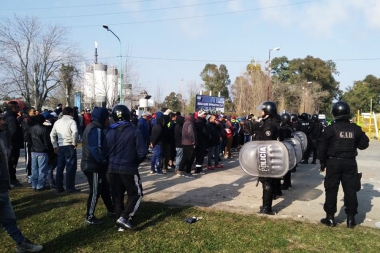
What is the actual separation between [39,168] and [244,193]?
16.2 ft

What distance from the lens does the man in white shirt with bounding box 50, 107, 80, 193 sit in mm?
7996

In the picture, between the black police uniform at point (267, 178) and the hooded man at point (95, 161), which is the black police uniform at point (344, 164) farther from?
the hooded man at point (95, 161)

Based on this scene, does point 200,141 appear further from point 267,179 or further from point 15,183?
point 15,183

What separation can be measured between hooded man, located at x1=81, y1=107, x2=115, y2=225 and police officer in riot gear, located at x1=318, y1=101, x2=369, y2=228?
385 centimetres

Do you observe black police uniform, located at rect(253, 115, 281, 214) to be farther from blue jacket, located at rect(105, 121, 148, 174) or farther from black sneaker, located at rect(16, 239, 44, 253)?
black sneaker, located at rect(16, 239, 44, 253)

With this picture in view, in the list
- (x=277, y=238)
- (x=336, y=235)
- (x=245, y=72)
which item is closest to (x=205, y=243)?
(x=277, y=238)

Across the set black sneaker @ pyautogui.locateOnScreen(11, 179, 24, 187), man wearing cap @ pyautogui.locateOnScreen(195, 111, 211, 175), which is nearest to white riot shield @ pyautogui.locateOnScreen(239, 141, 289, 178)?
man wearing cap @ pyautogui.locateOnScreen(195, 111, 211, 175)

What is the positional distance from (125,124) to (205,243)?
2209mm

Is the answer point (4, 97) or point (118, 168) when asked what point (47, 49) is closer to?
point (4, 97)

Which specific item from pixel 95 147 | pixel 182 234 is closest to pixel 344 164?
pixel 182 234

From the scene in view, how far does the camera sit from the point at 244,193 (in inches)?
335

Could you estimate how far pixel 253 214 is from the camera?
6.61m

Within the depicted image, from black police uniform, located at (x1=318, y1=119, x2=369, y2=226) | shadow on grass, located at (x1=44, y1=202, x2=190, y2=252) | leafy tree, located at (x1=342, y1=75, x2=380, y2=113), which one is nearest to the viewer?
shadow on grass, located at (x1=44, y1=202, x2=190, y2=252)

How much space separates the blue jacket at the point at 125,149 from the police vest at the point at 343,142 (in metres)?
3.28
